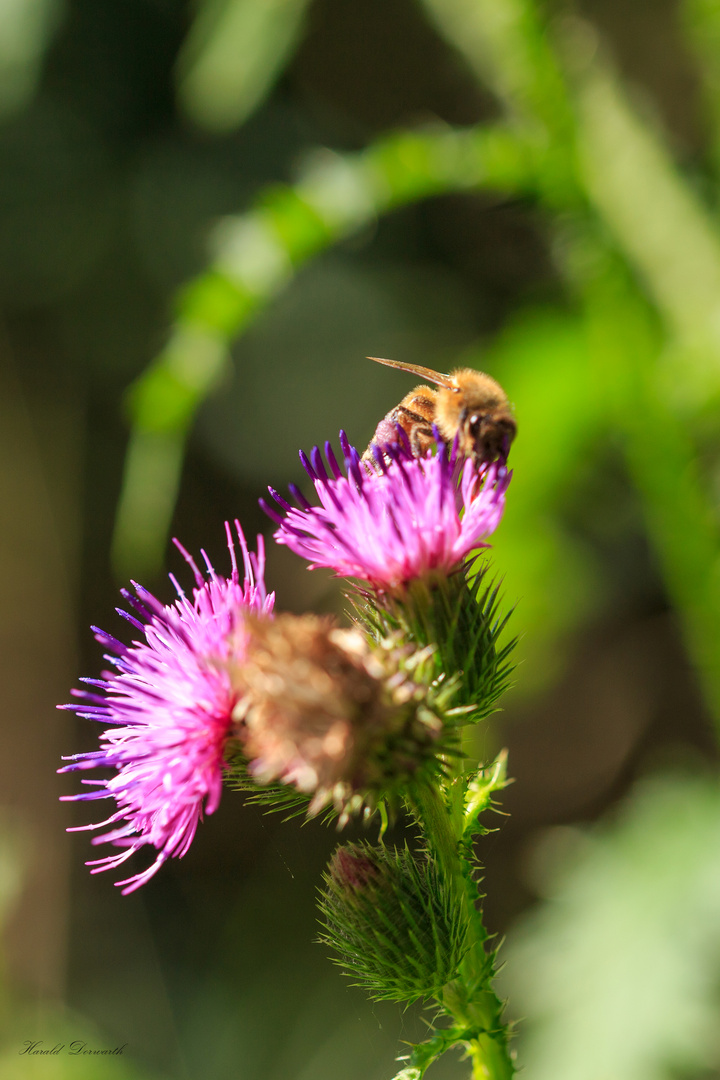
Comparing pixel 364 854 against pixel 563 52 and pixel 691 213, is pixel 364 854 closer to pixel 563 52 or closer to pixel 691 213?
pixel 691 213

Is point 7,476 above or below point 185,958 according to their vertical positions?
above

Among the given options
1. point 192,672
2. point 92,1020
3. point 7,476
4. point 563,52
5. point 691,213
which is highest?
point 7,476

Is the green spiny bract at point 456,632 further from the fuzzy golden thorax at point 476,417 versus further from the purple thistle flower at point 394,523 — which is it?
the fuzzy golden thorax at point 476,417

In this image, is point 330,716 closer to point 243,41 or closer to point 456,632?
point 456,632

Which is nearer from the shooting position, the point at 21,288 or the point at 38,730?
the point at 38,730

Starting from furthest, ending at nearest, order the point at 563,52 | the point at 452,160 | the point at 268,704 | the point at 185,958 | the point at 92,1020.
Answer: the point at 185,958 → the point at 92,1020 → the point at 563,52 → the point at 452,160 → the point at 268,704

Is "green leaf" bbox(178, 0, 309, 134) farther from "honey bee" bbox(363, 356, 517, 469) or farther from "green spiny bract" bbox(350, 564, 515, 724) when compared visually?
"green spiny bract" bbox(350, 564, 515, 724)

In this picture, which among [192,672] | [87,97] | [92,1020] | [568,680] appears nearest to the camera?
[192,672]

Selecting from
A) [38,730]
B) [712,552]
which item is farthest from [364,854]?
[38,730]
